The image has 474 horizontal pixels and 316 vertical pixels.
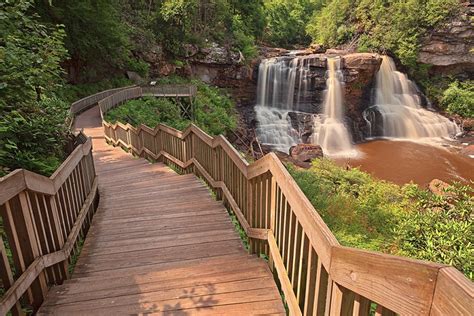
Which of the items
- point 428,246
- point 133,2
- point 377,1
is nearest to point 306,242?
point 428,246

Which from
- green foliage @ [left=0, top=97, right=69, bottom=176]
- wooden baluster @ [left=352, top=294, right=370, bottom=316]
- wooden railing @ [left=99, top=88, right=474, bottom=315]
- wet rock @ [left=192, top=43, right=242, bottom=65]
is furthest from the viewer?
wet rock @ [left=192, top=43, right=242, bottom=65]

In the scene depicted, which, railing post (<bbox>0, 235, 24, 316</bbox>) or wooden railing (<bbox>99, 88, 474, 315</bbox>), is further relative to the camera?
railing post (<bbox>0, 235, 24, 316</bbox>)

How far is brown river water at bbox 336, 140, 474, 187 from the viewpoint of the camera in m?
17.4

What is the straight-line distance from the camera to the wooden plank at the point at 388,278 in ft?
3.94

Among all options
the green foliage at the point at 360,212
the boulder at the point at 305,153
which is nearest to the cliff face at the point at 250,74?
the boulder at the point at 305,153

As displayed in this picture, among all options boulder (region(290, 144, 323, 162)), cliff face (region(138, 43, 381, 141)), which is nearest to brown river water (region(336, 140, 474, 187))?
boulder (region(290, 144, 323, 162))

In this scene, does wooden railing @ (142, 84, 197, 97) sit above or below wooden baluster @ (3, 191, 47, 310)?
below

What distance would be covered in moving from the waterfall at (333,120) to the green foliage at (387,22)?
7034mm

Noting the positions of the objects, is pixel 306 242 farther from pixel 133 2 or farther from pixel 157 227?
pixel 133 2

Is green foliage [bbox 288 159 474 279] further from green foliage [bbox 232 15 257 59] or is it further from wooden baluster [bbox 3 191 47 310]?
green foliage [bbox 232 15 257 59]

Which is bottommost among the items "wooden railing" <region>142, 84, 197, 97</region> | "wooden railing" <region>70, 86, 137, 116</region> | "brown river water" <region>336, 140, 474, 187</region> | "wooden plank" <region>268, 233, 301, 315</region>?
"brown river water" <region>336, 140, 474, 187</region>

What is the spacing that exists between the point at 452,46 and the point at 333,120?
1217cm

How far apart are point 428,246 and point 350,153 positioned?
1721 cm

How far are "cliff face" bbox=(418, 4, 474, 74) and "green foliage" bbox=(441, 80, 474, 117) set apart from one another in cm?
160
